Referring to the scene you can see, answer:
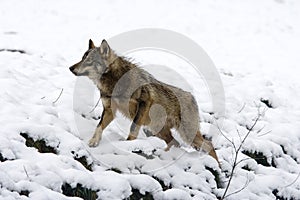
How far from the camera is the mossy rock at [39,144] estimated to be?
5734 mm

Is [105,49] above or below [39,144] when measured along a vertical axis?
above

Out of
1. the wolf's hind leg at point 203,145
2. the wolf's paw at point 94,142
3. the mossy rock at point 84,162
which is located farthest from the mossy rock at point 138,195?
the wolf's hind leg at point 203,145

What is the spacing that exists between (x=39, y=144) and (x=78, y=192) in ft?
3.19

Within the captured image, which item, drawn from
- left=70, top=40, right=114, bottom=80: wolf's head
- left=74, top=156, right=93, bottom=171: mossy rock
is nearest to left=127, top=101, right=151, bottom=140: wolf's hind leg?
left=70, top=40, right=114, bottom=80: wolf's head

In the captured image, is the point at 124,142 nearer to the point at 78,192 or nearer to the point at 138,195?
the point at 138,195

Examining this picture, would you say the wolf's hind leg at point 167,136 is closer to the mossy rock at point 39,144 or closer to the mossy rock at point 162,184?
the mossy rock at point 162,184

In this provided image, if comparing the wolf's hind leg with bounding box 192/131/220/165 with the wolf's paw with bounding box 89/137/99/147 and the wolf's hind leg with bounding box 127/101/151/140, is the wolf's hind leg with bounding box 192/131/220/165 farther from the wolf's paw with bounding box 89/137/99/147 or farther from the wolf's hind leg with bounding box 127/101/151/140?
the wolf's paw with bounding box 89/137/99/147

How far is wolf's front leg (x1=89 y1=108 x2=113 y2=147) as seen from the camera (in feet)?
20.4

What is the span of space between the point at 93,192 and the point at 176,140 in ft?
6.63

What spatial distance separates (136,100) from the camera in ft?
21.4

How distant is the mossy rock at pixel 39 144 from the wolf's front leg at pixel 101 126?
2.02 ft

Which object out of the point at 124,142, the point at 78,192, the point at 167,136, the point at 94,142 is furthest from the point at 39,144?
the point at 167,136

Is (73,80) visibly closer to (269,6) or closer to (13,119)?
(13,119)

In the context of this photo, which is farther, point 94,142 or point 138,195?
point 94,142
